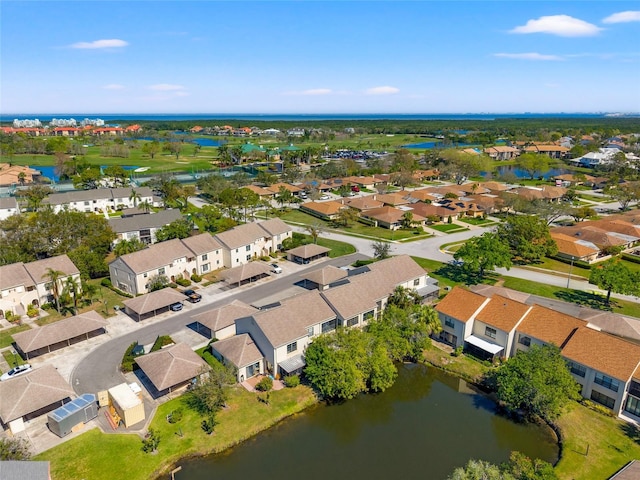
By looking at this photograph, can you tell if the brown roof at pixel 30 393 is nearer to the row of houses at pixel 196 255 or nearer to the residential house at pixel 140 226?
the row of houses at pixel 196 255

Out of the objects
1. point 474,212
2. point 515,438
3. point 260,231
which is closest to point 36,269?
point 260,231

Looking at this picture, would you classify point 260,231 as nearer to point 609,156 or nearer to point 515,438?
point 515,438

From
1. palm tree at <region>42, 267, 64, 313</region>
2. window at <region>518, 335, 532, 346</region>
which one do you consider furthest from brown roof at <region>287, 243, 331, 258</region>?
window at <region>518, 335, 532, 346</region>

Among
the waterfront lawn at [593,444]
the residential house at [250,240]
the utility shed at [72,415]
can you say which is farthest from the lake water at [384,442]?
the residential house at [250,240]

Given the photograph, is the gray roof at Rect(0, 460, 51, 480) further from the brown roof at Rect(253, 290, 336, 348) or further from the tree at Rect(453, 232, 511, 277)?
the tree at Rect(453, 232, 511, 277)

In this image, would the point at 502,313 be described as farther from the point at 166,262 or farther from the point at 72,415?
the point at 166,262

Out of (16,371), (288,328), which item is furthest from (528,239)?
(16,371)
